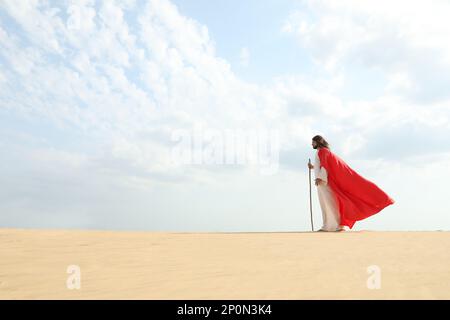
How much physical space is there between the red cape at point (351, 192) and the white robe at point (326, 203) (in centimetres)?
11

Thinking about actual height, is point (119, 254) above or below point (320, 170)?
below

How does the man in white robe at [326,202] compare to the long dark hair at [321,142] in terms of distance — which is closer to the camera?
A: the man in white robe at [326,202]

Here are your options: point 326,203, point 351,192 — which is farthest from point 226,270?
point 351,192

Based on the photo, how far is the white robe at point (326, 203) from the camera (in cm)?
1144

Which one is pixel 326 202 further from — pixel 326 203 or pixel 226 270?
pixel 226 270

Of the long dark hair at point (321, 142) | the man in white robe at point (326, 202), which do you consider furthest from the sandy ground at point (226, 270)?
the long dark hair at point (321, 142)

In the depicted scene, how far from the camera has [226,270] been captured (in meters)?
4.66

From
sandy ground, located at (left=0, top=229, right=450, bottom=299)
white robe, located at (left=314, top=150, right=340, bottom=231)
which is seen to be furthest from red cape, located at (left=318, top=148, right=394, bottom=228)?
sandy ground, located at (left=0, top=229, right=450, bottom=299)

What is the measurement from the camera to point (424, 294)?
11.6 feet

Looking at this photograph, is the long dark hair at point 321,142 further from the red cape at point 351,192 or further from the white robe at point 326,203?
the white robe at point 326,203
